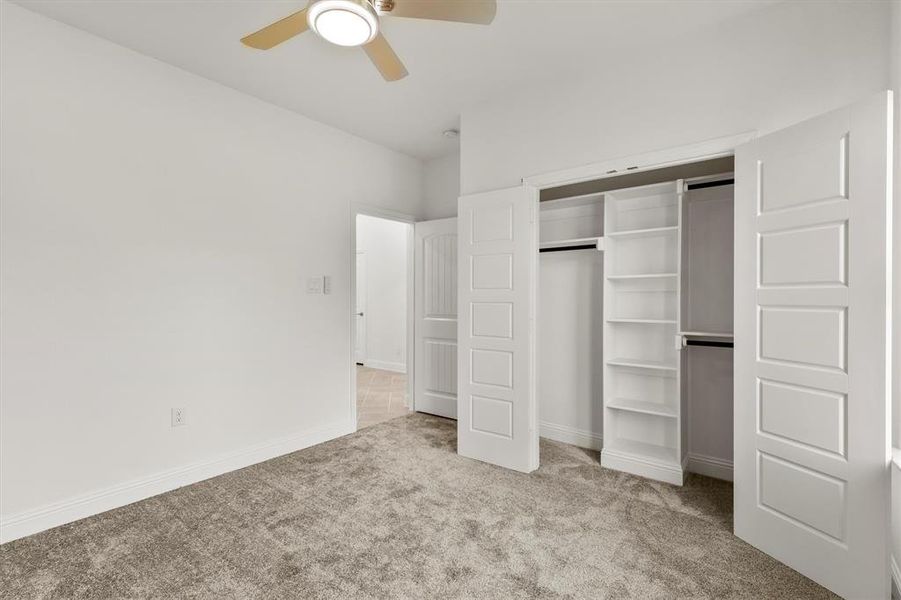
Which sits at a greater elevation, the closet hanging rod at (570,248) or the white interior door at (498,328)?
the closet hanging rod at (570,248)

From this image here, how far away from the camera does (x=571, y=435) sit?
375 cm

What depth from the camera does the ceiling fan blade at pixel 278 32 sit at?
177cm

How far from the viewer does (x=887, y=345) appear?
5.74 feet

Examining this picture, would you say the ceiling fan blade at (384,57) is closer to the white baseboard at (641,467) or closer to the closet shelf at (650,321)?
the closet shelf at (650,321)

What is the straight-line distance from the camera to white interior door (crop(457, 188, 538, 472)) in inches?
124

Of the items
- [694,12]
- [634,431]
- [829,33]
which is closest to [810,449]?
[634,431]

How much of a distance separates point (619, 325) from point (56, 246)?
12.2 feet

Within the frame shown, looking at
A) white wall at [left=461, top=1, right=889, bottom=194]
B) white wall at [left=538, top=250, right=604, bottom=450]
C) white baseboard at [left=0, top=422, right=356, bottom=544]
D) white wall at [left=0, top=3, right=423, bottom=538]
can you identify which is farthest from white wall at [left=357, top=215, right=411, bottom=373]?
white wall at [left=461, top=1, right=889, bottom=194]

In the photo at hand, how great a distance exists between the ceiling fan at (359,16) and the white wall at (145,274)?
4.68 ft

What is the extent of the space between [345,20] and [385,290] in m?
5.86

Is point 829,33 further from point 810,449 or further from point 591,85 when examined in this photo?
point 810,449

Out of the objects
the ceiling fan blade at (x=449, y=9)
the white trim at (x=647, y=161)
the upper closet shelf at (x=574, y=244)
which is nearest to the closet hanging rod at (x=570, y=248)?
the upper closet shelf at (x=574, y=244)

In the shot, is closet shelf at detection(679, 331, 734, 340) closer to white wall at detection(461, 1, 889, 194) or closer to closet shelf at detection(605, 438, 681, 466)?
closet shelf at detection(605, 438, 681, 466)

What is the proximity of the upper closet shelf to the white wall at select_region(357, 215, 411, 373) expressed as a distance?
3.61 metres
